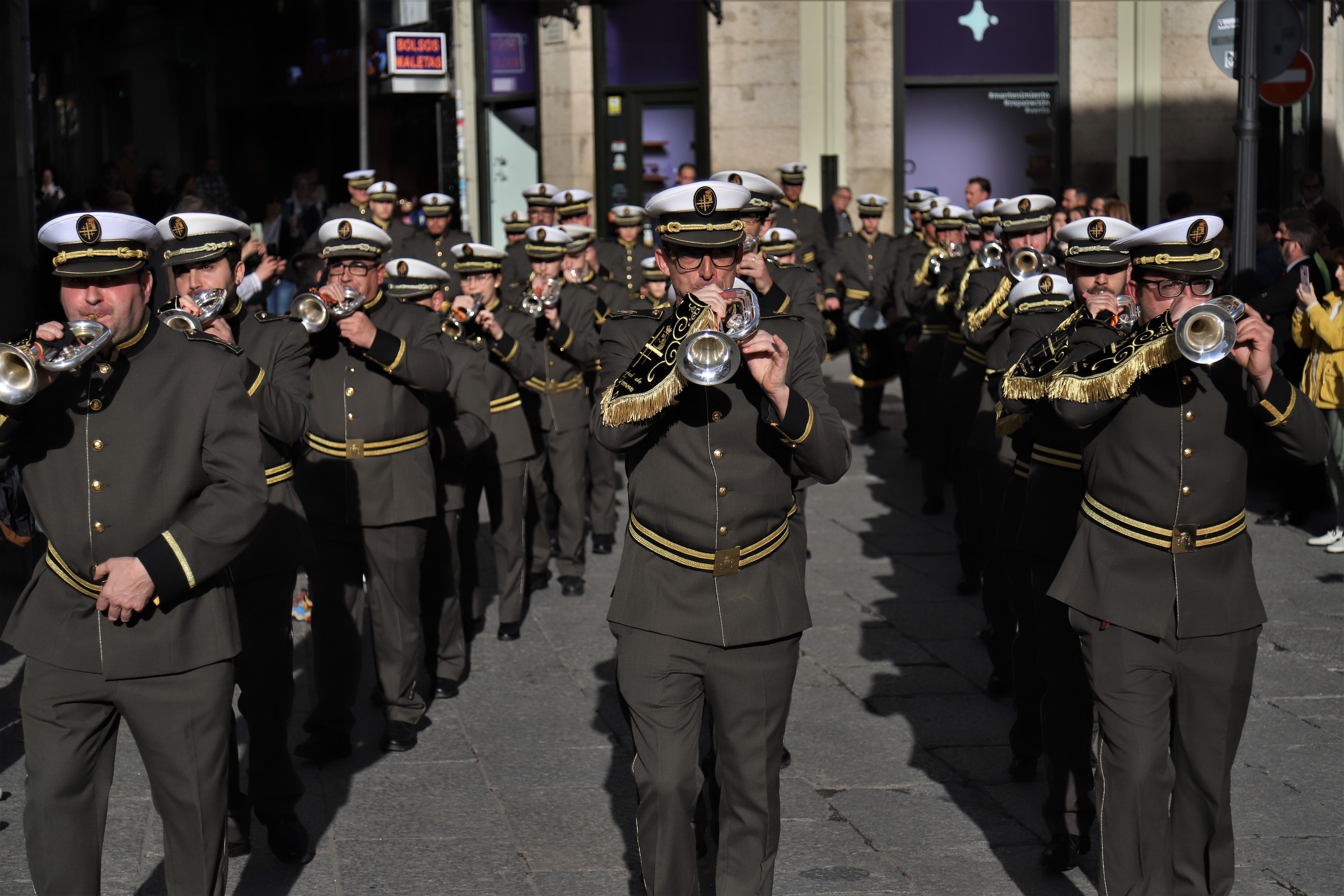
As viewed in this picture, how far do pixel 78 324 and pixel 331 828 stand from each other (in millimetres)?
2687

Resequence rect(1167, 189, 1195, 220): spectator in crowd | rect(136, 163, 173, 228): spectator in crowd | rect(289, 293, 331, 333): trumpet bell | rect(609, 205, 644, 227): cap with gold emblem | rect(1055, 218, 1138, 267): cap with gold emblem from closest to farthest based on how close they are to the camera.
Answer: rect(1055, 218, 1138, 267): cap with gold emblem < rect(289, 293, 331, 333): trumpet bell < rect(609, 205, 644, 227): cap with gold emblem < rect(1167, 189, 1195, 220): spectator in crowd < rect(136, 163, 173, 228): spectator in crowd

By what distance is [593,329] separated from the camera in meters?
10.4

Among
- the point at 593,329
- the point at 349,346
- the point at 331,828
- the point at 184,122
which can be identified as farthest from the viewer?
the point at 184,122

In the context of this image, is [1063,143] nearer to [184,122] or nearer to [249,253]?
[249,253]

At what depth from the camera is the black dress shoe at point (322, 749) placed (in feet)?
22.7

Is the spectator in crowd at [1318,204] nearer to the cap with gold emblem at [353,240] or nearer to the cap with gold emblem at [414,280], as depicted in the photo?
the cap with gold emblem at [414,280]

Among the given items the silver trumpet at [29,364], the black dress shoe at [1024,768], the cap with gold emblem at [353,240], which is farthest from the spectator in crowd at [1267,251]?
the silver trumpet at [29,364]

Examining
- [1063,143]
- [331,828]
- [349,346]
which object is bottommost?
[331,828]

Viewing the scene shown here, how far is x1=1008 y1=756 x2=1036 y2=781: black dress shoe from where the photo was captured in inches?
259

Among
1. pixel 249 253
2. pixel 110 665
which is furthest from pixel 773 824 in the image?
pixel 249 253

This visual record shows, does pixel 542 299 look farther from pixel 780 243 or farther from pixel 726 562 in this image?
pixel 726 562

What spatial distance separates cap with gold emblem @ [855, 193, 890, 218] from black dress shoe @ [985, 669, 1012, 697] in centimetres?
898

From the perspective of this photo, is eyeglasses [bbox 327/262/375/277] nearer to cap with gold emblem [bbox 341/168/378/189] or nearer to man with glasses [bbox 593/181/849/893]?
man with glasses [bbox 593/181/849/893]

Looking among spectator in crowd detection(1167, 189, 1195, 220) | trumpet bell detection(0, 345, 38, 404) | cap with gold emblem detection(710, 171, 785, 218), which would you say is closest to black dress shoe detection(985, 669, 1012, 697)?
cap with gold emblem detection(710, 171, 785, 218)
